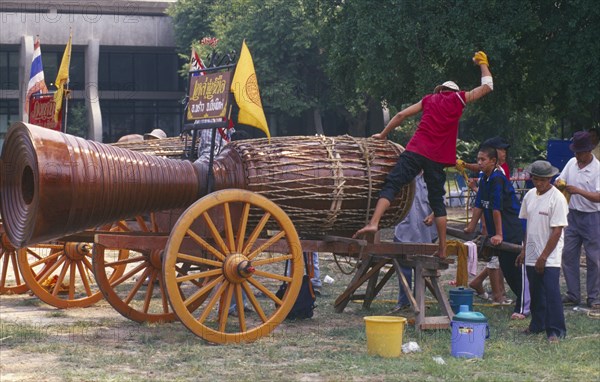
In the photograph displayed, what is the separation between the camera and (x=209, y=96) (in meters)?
8.63

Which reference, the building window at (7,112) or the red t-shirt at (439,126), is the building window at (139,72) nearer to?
the building window at (7,112)

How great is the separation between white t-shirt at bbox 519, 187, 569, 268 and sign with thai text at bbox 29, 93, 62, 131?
583cm

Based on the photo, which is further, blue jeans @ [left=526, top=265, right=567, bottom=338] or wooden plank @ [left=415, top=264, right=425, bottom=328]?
wooden plank @ [left=415, top=264, right=425, bottom=328]

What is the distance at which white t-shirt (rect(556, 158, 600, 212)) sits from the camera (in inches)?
399

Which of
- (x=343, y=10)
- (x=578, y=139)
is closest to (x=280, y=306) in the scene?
(x=578, y=139)

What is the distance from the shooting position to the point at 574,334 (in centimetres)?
825

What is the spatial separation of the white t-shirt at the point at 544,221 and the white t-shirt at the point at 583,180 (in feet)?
6.82

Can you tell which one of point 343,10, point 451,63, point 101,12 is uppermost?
point 101,12

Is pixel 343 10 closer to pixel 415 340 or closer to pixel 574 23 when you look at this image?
pixel 574 23

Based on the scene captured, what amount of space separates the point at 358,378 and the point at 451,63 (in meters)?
11.7

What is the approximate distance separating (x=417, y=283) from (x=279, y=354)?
2.05 meters

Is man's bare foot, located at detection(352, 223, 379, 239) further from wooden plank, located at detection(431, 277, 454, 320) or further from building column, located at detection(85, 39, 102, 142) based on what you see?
building column, located at detection(85, 39, 102, 142)

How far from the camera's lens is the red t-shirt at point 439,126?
8.50 m

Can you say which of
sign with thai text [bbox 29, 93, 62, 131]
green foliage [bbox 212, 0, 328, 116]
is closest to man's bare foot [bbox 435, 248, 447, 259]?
sign with thai text [bbox 29, 93, 62, 131]
